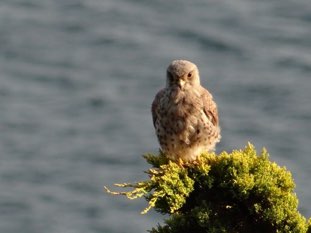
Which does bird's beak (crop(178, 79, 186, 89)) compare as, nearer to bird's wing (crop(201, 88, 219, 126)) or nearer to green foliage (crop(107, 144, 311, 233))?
bird's wing (crop(201, 88, 219, 126))

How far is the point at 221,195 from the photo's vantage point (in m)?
8.49

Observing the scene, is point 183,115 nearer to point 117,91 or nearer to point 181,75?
point 181,75

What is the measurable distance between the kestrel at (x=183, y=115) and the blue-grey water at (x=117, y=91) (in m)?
7.26

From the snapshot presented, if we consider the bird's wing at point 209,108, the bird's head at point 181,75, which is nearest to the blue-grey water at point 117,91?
the bird's wing at point 209,108

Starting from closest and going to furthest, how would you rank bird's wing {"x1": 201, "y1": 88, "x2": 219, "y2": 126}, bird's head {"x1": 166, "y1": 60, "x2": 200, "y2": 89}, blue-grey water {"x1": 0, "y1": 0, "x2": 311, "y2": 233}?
bird's head {"x1": 166, "y1": 60, "x2": 200, "y2": 89}
bird's wing {"x1": 201, "y1": 88, "x2": 219, "y2": 126}
blue-grey water {"x1": 0, "y1": 0, "x2": 311, "y2": 233}

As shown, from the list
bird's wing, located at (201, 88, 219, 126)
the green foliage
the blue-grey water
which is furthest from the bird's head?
the blue-grey water

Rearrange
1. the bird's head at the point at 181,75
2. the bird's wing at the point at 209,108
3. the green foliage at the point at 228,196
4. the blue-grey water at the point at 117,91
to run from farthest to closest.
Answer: the blue-grey water at the point at 117,91 → the bird's wing at the point at 209,108 → the bird's head at the point at 181,75 → the green foliage at the point at 228,196

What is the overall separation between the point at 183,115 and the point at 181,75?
0.30 m

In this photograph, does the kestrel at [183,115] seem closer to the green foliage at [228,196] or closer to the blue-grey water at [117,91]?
the green foliage at [228,196]

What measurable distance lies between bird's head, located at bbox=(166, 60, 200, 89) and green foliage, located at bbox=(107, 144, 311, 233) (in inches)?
38.7

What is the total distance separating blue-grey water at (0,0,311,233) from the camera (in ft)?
59.1

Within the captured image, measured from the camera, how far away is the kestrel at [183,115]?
370 inches

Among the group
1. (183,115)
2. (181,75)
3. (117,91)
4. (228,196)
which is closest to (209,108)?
(183,115)

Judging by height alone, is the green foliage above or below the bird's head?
below
